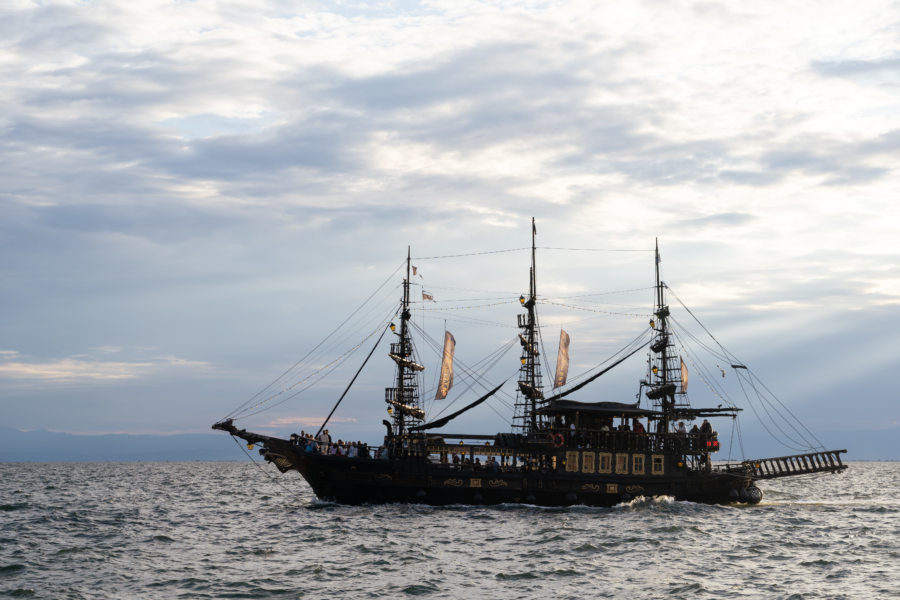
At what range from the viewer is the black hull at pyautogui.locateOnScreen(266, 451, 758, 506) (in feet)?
170

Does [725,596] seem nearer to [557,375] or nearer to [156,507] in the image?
[557,375]

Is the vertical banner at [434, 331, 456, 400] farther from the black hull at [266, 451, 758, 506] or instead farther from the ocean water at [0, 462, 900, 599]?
the ocean water at [0, 462, 900, 599]

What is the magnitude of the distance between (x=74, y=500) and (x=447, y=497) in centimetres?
3231

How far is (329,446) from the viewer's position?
53.7 m

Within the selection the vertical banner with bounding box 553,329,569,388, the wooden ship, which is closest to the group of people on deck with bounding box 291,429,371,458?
the wooden ship

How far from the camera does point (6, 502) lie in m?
63.4

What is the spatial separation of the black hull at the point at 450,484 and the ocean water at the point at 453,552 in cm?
109

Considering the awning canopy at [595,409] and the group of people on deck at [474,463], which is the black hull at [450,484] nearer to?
the group of people on deck at [474,463]

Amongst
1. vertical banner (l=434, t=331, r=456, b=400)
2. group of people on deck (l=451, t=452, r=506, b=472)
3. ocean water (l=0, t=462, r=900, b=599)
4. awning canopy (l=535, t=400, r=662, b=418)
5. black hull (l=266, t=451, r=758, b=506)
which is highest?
vertical banner (l=434, t=331, r=456, b=400)

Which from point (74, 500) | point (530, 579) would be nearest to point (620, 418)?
point (530, 579)

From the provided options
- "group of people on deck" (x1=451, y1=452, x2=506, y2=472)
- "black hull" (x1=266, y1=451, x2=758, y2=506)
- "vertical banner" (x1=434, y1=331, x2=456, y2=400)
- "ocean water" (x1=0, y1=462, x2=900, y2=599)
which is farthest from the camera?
"vertical banner" (x1=434, y1=331, x2=456, y2=400)

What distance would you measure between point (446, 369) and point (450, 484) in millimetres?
11699

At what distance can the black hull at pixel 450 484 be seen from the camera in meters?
51.8

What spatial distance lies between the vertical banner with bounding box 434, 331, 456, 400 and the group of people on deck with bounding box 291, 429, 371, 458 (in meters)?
9.25
